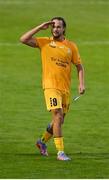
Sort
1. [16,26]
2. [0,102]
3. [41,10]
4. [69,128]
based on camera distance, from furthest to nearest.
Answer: [41,10]
[16,26]
[0,102]
[69,128]

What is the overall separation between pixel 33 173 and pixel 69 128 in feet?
18.2

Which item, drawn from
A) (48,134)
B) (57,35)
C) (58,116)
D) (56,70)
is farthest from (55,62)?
(48,134)

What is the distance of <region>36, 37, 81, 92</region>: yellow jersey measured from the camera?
15.8 meters

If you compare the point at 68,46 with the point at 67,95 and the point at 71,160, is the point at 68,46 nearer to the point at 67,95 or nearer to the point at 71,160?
the point at 67,95

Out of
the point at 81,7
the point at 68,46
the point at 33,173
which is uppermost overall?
the point at 68,46

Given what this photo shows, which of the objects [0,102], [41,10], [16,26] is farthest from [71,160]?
[41,10]

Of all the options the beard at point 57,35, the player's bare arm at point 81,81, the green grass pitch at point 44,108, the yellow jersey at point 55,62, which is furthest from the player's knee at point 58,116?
the beard at point 57,35

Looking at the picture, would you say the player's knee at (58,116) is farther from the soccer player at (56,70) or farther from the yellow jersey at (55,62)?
the yellow jersey at (55,62)

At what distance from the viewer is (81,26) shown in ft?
142

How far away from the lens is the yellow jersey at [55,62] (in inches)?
621

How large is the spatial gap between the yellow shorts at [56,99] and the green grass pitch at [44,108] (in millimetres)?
884

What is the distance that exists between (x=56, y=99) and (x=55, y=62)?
0.62 meters

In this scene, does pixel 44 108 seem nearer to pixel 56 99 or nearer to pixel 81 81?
pixel 81 81

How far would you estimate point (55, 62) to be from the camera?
51.7 ft
